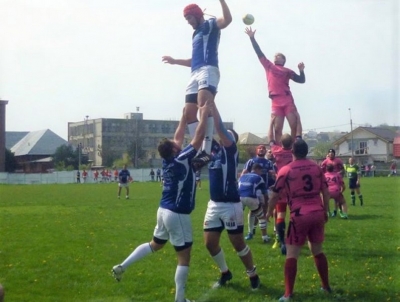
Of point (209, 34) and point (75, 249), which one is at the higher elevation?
point (209, 34)

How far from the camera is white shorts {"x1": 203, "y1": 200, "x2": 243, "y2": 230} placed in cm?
918

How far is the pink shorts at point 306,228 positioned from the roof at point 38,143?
3697 inches

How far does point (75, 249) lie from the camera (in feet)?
43.6

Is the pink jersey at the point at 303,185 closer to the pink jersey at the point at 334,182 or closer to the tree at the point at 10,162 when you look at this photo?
the pink jersey at the point at 334,182

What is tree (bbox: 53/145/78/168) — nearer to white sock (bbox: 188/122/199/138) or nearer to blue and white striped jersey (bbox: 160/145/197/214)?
white sock (bbox: 188/122/199/138)

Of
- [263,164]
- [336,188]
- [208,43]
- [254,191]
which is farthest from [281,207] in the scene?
[336,188]

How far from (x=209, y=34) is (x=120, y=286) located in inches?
149

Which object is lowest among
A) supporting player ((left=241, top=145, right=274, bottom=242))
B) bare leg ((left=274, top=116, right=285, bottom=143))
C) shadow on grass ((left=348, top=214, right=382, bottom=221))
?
shadow on grass ((left=348, top=214, right=382, bottom=221))

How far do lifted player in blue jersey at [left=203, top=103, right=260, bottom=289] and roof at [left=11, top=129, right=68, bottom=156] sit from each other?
9286 centimetres

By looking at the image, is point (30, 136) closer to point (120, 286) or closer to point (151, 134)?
point (151, 134)

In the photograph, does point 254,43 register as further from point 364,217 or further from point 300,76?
point 364,217

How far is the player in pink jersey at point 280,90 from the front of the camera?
12.2 metres

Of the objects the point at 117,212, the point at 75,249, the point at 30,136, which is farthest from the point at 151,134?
the point at 75,249

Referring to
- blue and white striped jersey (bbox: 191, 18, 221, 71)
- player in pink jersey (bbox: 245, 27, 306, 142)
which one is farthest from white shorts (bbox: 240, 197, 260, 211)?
blue and white striped jersey (bbox: 191, 18, 221, 71)
